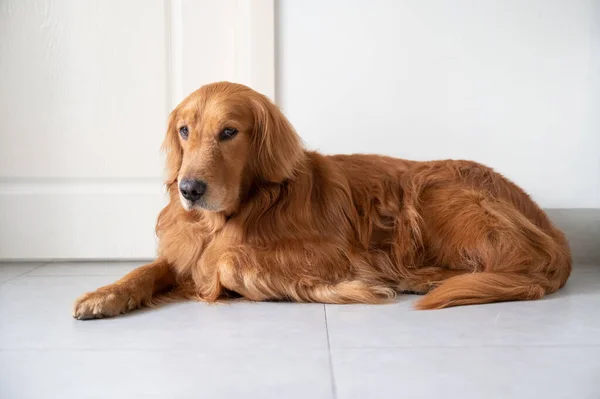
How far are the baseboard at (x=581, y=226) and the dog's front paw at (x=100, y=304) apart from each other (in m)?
1.74

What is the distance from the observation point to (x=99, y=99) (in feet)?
8.16

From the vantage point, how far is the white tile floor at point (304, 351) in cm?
110

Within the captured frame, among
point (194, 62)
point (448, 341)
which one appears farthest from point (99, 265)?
point (448, 341)

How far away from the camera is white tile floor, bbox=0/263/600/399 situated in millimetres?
1097

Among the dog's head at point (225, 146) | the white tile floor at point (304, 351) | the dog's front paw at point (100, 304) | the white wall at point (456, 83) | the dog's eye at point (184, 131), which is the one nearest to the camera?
the white tile floor at point (304, 351)

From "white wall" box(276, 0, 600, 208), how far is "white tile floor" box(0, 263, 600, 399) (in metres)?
0.80

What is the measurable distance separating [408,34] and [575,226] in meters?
1.05

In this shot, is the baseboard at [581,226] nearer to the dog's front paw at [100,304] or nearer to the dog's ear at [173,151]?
the dog's ear at [173,151]

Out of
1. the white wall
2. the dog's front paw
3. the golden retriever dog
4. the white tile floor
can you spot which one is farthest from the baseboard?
the dog's front paw

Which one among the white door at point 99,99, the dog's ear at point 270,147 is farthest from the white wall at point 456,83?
the dog's ear at point 270,147

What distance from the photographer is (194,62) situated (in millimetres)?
2480

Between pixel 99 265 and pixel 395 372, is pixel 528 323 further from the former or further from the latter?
pixel 99 265

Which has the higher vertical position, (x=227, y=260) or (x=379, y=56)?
(x=379, y=56)

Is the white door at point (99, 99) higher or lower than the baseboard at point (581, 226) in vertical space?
higher
